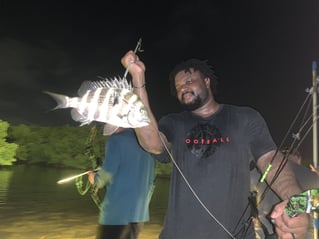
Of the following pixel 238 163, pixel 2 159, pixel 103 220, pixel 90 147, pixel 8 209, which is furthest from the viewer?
pixel 2 159

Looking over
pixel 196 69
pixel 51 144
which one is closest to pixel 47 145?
pixel 51 144

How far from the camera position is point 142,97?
2.52m

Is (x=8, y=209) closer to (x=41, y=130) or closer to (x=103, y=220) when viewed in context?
(x=103, y=220)

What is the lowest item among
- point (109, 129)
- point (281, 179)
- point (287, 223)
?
point (287, 223)

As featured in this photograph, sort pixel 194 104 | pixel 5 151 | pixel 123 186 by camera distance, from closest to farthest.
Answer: pixel 194 104, pixel 123 186, pixel 5 151

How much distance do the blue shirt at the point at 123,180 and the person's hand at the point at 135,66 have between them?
2043 millimetres

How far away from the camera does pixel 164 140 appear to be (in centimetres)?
294

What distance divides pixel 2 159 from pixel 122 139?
205 ft

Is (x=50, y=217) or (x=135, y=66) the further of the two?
(x=50, y=217)

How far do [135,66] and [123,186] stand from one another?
2.30 metres

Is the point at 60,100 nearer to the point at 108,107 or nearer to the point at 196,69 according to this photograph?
the point at 108,107

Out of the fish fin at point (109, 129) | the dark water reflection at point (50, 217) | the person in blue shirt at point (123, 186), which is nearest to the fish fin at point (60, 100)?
the fish fin at point (109, 129)

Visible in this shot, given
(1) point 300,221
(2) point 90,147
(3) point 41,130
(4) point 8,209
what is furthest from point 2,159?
(1) point 300,221

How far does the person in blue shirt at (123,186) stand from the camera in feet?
13.9
